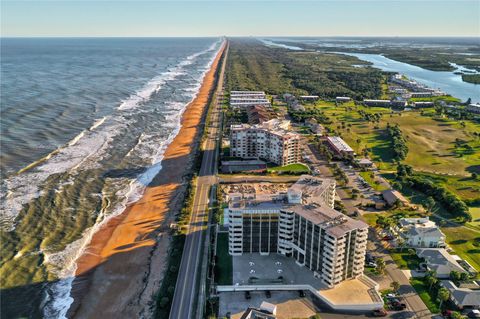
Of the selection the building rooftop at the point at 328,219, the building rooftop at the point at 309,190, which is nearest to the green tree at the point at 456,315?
the building rooftop at the point at 328,219

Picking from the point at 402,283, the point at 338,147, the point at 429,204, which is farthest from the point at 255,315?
the point at 338,147

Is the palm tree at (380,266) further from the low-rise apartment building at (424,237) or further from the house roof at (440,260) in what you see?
the low-rise apartment building at (424,237)

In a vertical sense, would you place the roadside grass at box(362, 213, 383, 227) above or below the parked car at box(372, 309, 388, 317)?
above

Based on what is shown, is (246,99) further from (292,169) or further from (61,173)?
(61,173)

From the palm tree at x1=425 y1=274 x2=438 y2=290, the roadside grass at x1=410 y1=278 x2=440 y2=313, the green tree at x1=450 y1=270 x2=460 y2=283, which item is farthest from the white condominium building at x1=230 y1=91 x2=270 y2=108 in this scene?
the palm tree at x1=425 y1=274 x2=438 y2=290

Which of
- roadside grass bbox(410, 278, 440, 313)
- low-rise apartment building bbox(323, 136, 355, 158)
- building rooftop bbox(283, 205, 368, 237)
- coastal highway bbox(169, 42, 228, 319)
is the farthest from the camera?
low-rise apartment building bbox(323, 136, 355, 158)

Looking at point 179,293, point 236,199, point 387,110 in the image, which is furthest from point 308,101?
point 179,293

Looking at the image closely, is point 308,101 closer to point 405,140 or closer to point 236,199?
point 405,140

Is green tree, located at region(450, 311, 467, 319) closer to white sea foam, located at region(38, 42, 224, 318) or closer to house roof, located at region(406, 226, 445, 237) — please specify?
house roof, located at region(406, 226, 445, 237)
